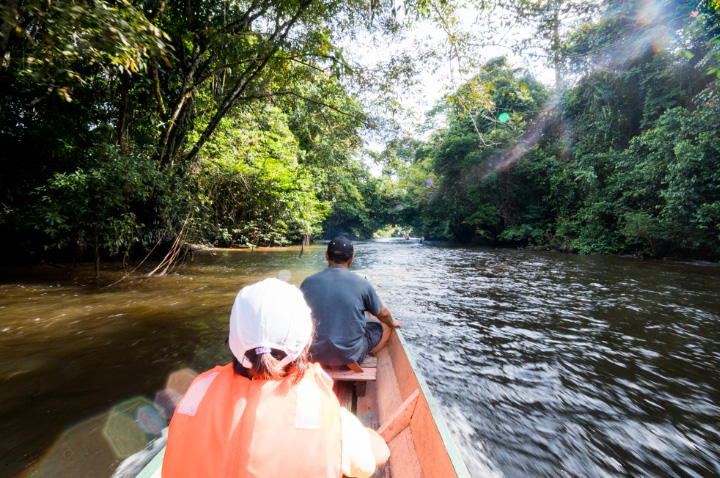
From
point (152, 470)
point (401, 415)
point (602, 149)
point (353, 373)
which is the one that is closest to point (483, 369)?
point (353, 373)

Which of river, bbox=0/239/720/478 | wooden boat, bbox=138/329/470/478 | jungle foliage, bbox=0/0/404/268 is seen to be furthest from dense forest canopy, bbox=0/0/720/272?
wooden boat, bbox=138/329/470/478

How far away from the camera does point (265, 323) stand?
1022 millimetres

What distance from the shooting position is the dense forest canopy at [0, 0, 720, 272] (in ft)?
18.5

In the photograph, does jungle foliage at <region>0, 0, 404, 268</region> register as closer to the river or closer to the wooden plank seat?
the river

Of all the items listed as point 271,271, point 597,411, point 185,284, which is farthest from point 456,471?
point 271,271

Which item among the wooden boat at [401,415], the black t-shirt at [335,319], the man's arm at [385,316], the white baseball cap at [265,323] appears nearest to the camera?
the white baseball cap at [265,323]

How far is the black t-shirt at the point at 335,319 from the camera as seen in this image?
8.56 feet

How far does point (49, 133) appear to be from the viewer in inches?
355

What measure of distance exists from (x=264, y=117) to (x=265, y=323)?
55.1 ft

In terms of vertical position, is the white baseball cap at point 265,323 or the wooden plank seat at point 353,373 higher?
the white baseball cap at point 265,323

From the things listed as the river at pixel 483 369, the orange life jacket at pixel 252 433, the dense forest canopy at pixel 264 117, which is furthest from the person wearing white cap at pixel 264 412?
the dense forest canopy at pixel 264 117

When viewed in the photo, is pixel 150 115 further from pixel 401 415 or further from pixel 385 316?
pixel 401 415

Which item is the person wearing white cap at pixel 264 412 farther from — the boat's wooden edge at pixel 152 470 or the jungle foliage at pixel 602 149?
the jungle foliage at pixel 602 149

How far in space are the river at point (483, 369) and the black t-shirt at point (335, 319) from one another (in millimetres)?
1433
